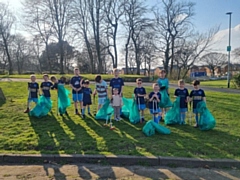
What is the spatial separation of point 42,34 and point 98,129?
35.6 metres

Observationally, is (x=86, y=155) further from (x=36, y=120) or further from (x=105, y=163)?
(x=36, y=120)

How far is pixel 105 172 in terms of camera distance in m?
4.31

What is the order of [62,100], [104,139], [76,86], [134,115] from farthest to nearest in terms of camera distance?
[62,100]
[76,86]
[134,115]
[104,139]

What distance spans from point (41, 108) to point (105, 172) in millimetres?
4456

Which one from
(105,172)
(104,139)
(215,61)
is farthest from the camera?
(215,61)

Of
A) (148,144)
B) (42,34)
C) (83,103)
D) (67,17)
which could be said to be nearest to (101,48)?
(67,17)

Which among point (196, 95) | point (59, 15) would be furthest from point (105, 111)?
point (59, 15)

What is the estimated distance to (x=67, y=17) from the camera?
3572cm

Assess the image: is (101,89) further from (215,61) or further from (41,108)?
(215,61)

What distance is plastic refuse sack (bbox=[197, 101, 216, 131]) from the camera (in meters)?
6.77

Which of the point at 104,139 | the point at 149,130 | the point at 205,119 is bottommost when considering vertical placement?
the point at 104,139

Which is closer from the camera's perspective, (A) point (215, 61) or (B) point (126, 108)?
(B) point (126, 108)

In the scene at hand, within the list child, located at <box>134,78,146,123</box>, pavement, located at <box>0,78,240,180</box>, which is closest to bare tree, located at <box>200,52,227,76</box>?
child, located at <box>134,78,146,123</box>

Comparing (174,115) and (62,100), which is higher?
(62,100)
